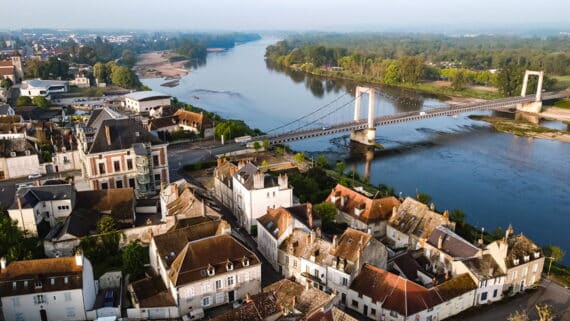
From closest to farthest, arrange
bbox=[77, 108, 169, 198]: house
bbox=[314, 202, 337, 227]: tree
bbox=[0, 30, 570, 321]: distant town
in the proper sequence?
bbox=[0, 30, 570, 321]: distant town → bbox=[314, 202, 337, 227]: tree → bbox=[77, 108, 169, 198]: house

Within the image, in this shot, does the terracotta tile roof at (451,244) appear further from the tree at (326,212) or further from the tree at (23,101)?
the tree at (23,101)

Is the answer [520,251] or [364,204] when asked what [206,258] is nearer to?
[364,204]

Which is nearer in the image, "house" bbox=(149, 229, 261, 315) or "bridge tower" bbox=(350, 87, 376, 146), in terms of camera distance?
"house" bbox=(149, 229, 261, 315)

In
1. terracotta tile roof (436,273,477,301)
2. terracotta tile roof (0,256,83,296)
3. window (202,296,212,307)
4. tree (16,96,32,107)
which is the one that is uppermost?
tree (16,96,32,107)

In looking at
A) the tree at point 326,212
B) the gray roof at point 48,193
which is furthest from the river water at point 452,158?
the gray roof at point 48,193

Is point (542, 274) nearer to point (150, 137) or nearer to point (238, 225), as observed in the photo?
point (238, 225)

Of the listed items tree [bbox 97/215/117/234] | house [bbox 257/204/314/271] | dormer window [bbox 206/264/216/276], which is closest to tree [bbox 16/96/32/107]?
tree [bbox 97/215/117/234]

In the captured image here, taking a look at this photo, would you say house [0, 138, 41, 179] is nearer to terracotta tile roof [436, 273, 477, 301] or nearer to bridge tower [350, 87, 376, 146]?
terracotta tile roof [436, 273, 477, 301]
